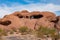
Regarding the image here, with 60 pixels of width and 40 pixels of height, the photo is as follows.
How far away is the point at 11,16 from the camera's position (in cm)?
4991

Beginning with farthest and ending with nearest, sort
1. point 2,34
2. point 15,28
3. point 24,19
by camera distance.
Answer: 1. point 24,19
2. point 15,28
3. point 2,34

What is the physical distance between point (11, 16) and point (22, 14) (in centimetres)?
252

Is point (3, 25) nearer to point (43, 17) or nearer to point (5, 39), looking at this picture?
point (43, 17)

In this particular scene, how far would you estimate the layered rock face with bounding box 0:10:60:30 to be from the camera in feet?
155

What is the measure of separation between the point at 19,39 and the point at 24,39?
0.71 m

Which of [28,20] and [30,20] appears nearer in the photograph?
[28,20]

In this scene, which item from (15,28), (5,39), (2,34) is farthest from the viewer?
(15,28)

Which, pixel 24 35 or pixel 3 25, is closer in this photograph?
pixel 24 35

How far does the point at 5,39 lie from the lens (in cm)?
3438

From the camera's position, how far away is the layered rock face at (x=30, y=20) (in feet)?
155

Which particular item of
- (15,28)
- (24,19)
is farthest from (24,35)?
(24,19)

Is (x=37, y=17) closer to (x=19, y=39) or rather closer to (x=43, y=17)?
(x=43, y=17)

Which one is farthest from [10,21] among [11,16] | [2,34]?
[2,34]

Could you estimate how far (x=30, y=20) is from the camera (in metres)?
48.9
